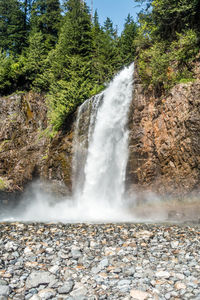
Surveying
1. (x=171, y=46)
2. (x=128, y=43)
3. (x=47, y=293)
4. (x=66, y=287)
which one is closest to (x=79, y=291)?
(x=66, y=287)

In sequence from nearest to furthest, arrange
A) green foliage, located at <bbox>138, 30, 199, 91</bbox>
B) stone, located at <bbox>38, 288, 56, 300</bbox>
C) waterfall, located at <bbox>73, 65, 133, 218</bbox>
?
stone, located at <bbox>38, 288, 56, 300</bbox> → green foliage, located at <bbox>138, 30, 199, 91</bbox> → waterfall, located at <bbox>73, 65, 133, 218</bbox>

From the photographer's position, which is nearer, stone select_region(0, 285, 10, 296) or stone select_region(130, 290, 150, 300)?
stone select_region(130, 290, 150, 300)

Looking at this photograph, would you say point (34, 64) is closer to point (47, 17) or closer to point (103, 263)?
point (47, 17)

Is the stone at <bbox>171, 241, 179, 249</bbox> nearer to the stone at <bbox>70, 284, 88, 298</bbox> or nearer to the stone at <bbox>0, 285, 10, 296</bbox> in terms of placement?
the stone at <bbox>70, 284, 88, 298</bbox>

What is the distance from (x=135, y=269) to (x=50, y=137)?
530 inches

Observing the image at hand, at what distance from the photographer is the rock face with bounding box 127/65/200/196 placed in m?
8.55

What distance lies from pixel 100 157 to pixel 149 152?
3.26 meters

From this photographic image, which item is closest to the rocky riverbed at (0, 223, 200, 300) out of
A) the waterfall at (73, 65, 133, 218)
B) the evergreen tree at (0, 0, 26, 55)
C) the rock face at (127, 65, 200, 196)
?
the rock face at (127, 65, 200, 196)

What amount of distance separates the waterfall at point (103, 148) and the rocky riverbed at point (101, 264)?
5004 mm

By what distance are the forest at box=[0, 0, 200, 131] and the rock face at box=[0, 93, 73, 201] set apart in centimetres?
152

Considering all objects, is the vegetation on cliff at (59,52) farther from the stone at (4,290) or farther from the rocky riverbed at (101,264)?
the stone at (4,290)

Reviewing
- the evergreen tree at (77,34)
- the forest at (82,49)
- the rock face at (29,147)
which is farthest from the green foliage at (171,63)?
the evergreen tree at (77,34)

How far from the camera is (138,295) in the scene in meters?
3.06

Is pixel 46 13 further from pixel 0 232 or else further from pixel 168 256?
pixel 168 256
